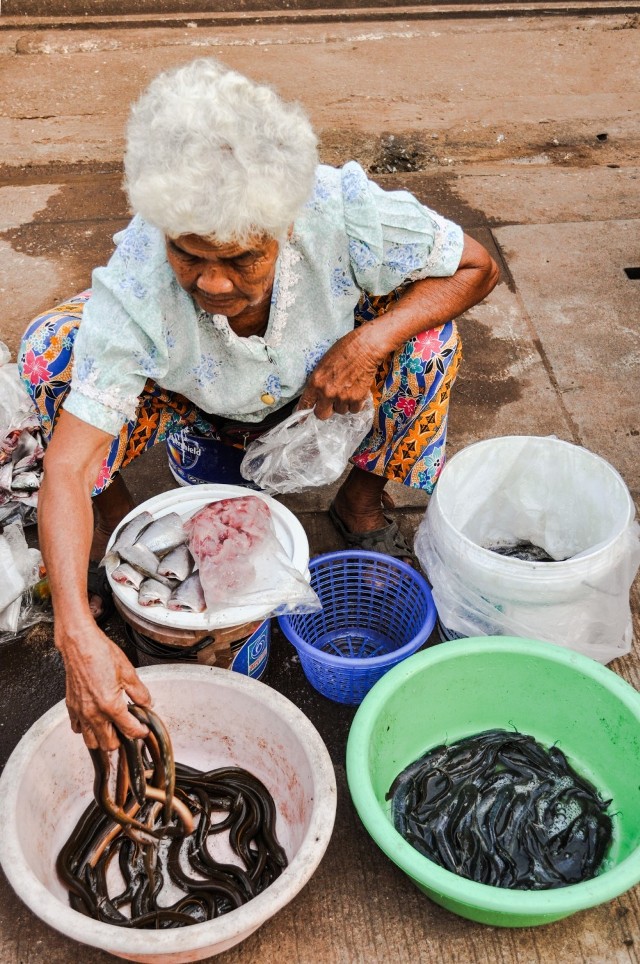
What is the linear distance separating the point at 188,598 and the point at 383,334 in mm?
893

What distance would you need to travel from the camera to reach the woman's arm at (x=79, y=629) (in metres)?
1.83

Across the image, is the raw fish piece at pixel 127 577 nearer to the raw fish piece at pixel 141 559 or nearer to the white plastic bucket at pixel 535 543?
the raw fish piece at pixel 141 559

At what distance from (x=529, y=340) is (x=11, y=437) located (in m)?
2.23

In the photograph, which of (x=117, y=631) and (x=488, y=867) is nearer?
(x=488, y=867)

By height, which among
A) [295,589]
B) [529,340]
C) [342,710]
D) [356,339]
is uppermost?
[356,339]

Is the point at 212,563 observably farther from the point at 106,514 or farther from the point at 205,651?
the point at 106,514

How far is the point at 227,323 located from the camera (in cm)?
221

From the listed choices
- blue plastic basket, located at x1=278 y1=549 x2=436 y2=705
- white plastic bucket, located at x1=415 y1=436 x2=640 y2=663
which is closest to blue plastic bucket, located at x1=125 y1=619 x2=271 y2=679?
blue plastic basket, located at x1=278 y1=549 x2=436 y2=705

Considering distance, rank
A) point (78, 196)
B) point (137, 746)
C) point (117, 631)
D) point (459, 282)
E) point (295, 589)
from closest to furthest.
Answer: point (137, 746) → point (295, 589) → point (459, 282) → point (117, 631) → point (78, 196)

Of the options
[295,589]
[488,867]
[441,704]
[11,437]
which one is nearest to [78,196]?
[11,437]

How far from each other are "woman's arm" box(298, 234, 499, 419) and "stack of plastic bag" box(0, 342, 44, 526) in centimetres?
118

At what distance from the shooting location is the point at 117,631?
2.75 metres

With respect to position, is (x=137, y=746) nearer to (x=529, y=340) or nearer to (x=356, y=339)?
(x=356, y=339)

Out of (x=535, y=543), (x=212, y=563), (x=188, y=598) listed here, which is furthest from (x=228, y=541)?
(x=535, y=543)
